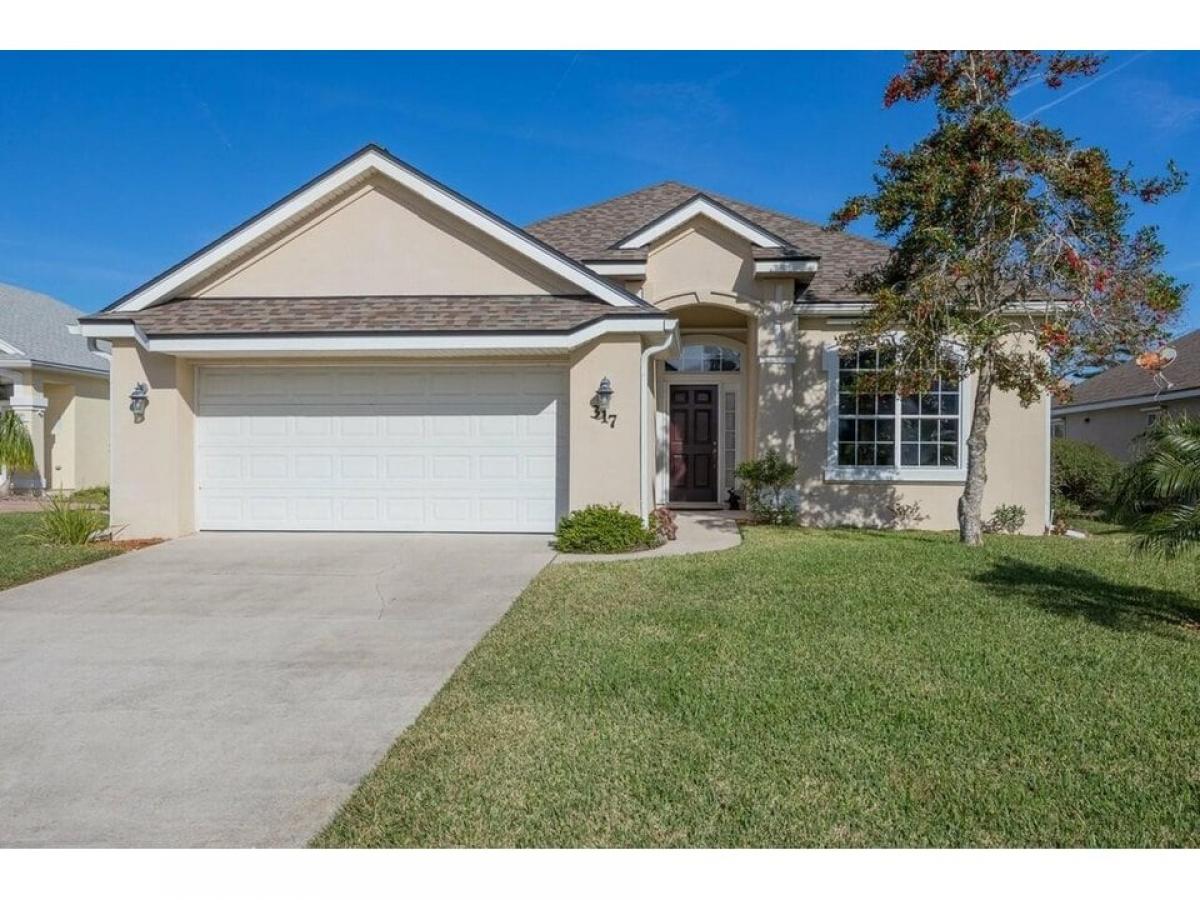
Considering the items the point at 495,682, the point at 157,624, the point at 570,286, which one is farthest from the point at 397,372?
the point at 495,682

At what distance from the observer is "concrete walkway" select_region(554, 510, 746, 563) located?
9664 mm

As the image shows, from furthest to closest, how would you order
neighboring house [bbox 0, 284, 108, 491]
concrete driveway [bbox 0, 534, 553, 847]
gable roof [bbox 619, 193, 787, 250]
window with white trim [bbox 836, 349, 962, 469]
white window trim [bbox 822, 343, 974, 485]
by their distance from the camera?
neighboring house [bbox 0, 284, 108, 491] → window with white trim [bbox 836, 349, 962, 469] → white window trim [bbox 822, 343, 974, 485] → gable roof [bbox 619, 193, 787, 250] → concrete driveway [bbox 0, 534, 553, 847]

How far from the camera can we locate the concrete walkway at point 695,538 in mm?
9664

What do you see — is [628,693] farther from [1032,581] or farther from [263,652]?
[1032,581]

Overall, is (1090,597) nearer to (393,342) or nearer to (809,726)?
(809,726)

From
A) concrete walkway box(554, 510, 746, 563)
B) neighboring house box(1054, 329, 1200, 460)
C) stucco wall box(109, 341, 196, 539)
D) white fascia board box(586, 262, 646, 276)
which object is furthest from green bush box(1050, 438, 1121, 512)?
stucco wall box(109, 341, 196, 539)

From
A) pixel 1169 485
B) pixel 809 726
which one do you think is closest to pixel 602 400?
pixel 1169 485

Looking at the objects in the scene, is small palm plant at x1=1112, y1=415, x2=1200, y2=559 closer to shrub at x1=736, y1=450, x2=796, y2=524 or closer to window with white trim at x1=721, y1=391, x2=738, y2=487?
shrub at x1=736, y1=450, x2=796, y2=524

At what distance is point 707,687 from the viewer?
4.83m

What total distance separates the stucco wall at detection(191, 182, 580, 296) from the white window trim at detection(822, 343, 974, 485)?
208 inches

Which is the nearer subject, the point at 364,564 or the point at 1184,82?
the point at 364,564

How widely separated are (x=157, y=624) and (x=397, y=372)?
537 centimetres

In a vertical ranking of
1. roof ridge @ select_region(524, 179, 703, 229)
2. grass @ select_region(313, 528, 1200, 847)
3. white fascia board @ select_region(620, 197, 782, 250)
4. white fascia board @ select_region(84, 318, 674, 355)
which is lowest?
grass @ select_region(313, 528, 1200, 847)

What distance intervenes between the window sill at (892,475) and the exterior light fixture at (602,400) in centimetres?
485
